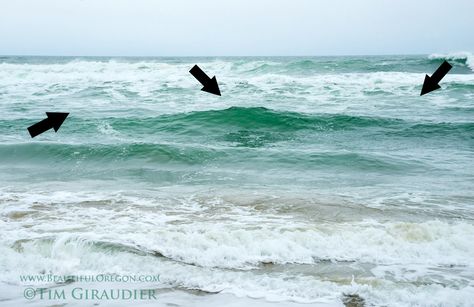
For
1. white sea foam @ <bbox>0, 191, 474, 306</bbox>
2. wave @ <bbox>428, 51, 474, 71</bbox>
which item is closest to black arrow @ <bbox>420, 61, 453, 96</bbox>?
white sea foam @ <bbox>0, 191, 474, 306</bbox>

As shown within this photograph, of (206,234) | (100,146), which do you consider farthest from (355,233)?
(100,146)

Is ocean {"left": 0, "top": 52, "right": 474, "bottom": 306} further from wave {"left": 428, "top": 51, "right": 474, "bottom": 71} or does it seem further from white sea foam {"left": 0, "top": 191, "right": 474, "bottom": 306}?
wave {"left": 428, "top": 51, "right": 474, "bottom": 71}

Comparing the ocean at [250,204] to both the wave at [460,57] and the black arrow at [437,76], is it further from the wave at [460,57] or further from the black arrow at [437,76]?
the wave at [460,57]

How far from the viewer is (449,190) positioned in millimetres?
7289

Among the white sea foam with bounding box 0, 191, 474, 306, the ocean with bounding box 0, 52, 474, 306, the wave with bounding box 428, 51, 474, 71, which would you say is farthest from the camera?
the wave with bounding box 428, 51, 474, 71

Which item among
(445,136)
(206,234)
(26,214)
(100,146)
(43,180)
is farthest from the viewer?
(445,136)

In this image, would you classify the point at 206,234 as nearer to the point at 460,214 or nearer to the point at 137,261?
the point at 137,261

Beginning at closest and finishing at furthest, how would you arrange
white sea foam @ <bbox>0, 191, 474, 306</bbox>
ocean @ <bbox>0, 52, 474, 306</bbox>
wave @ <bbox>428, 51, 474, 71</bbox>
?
white sea foam @ <bbox>0, 191, 474, 306</bbox> < ocean @ <bbox>0, 52, 474, 306</bbox> < wave @ <bbox>428, 51, 474, 71</bbox>

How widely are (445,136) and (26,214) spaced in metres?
11.0

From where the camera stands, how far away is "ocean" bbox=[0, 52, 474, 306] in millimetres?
4059

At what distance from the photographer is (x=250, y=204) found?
255 inches

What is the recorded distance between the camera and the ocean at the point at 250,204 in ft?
13.3

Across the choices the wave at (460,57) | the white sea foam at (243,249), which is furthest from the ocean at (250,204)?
the wave at (460,57)

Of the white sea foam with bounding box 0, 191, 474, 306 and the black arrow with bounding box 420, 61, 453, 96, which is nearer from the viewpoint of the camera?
the white sea foam with bounding box 0, 191, 474, 306
